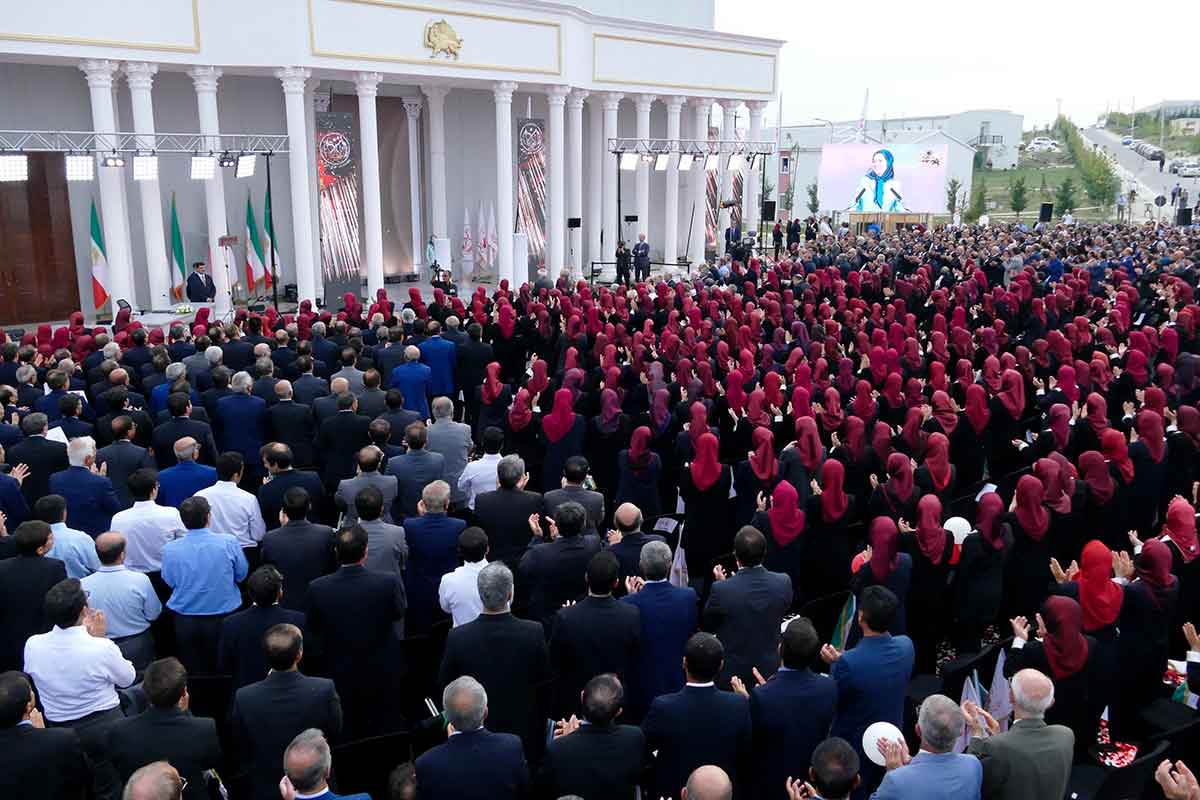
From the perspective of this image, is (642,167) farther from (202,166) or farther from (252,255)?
(202,166)

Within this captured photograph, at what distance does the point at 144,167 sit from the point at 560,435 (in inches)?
478

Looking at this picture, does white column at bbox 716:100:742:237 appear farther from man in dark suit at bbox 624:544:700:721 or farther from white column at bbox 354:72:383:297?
man in dark suit at bbox 624:544:700:721

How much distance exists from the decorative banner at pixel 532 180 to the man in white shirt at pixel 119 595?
2403 cm

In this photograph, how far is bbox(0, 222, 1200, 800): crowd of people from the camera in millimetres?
3924

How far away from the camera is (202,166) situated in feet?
59.1

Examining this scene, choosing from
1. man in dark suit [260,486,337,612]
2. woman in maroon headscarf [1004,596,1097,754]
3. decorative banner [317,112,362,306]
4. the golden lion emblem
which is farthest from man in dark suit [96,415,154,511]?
decorative banner [317,112,362,306]

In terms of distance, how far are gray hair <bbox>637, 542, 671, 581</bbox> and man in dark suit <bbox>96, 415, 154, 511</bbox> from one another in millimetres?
4419

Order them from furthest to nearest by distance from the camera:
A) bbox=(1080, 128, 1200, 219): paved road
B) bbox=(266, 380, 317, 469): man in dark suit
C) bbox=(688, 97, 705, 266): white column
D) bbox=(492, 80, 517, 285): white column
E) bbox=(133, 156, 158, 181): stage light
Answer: bbox=(1080, 128, 1200, 219): paved road, bbox=(688, 97, 705, 266): white column, bbox=(492, 80, 517, 285): white column, bbox=(133, 156, 158, 181): stage light, bbox=(266, 380, 317, 469): man in dark suit

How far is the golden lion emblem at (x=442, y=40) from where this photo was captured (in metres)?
21.6

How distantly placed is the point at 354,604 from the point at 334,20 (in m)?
17.8

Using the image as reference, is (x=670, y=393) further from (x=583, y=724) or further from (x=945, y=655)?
(x=583, y=724)

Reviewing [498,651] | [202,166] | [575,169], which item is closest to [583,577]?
[498,651]

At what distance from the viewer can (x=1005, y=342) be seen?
1379 cm

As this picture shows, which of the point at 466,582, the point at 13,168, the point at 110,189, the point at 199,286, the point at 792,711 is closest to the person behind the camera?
the point at 792,711
